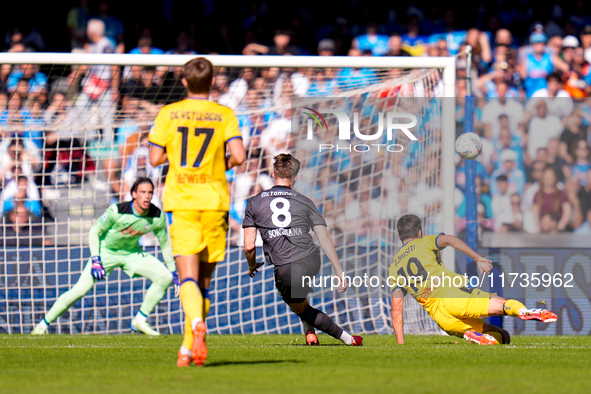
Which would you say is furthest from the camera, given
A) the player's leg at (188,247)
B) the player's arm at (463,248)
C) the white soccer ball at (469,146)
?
the white soccer ball at (469,146)

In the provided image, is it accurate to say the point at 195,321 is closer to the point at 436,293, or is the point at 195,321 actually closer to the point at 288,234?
the point at 288,234

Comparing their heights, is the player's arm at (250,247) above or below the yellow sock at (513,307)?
above

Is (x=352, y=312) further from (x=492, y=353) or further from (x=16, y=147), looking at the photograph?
(x=16, y=147)

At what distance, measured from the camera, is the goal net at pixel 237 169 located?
369 inches

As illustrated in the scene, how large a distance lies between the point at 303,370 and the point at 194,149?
1460mm

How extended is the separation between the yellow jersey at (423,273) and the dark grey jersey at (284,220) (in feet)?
2.93

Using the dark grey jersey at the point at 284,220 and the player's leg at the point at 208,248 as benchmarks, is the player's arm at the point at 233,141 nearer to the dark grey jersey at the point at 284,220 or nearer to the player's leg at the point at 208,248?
the player's leg at the point at 208,248

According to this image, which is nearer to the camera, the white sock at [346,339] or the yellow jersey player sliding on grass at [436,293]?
the white sock at [346,339]

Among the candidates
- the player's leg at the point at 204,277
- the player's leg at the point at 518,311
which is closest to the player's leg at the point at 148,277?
the player's leg at the point at 518,311

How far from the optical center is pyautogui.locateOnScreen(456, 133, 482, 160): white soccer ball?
8.62 meters

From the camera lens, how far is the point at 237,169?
34.1ft

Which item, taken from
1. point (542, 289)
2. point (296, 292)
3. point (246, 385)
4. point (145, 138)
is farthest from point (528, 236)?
point (246, 385)

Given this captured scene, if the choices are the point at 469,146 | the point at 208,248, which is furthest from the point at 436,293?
the point at 208,248

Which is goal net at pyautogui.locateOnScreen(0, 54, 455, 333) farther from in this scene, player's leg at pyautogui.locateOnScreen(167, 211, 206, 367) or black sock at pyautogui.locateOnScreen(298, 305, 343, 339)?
player's leg at pyautogui.locateOnScreen(167, 211, 206, 367)
